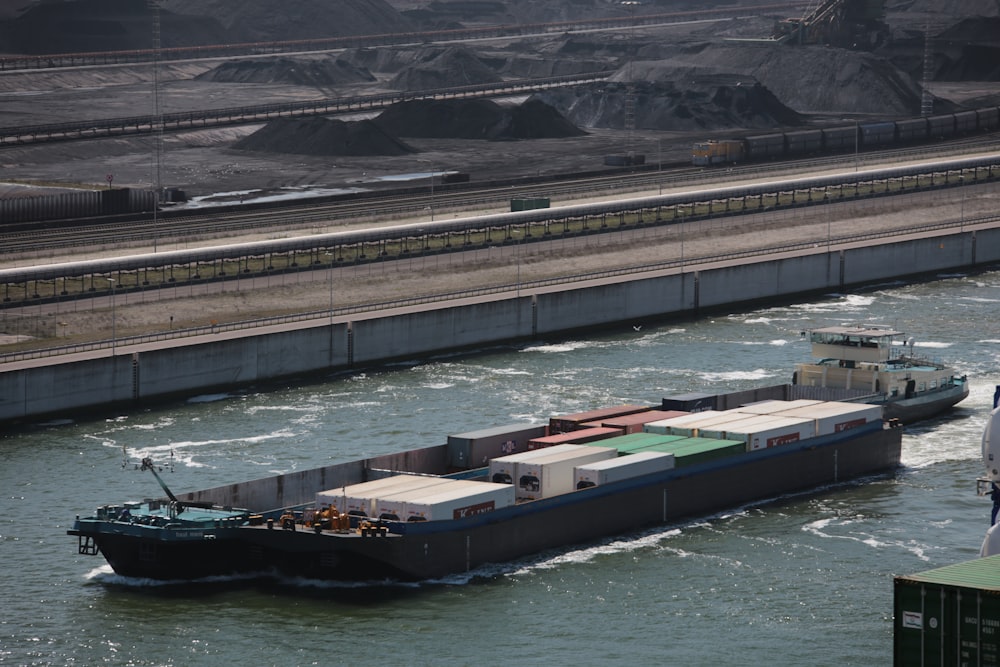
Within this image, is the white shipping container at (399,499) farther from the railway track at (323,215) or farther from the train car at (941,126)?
the train car at (941,126)

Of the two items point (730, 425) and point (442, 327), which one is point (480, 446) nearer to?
point (730, 425)

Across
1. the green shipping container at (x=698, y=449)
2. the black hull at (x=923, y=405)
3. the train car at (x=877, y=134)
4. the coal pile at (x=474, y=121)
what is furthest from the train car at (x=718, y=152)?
the green shipping container at (x=698, y=449)

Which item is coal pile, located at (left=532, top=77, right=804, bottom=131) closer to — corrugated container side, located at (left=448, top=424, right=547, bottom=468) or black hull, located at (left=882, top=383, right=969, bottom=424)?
black hull, located at (left=882, top=383, right=969, bottom=424)

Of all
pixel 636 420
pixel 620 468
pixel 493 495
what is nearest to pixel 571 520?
pixel 620 468

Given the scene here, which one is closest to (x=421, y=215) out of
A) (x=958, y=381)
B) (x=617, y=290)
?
(x=617, y=290)

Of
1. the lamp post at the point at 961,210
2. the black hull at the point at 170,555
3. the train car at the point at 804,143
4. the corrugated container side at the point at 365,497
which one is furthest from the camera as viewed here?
the train car at the point at 804,143

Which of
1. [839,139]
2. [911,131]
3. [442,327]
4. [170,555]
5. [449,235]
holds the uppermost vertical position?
[911,131]

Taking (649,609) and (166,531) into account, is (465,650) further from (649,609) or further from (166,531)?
(166,531)
